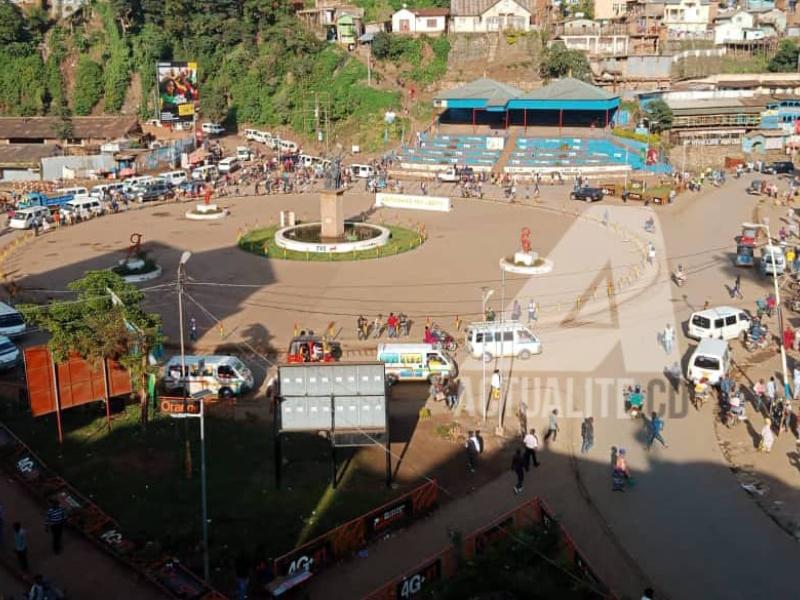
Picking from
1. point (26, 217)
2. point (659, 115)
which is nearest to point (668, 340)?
point (26, 217)

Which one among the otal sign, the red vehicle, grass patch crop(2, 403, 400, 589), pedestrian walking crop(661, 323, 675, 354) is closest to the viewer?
grass patch crop(2, 403, 400, 589)

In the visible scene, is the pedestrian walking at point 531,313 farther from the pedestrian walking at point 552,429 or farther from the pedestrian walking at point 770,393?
the pedestrian walking at point 552,429

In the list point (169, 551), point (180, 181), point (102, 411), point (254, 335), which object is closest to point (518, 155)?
point (180, 181)

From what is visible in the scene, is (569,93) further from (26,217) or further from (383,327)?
(383,327)

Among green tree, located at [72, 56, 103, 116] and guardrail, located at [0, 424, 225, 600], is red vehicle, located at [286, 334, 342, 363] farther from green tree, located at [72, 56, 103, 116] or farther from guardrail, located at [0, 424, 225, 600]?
green tree, located at [72, 56, 103, 116]

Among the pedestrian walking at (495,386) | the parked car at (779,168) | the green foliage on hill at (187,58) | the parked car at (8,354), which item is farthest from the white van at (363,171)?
the pedestrian walking at (495,386)

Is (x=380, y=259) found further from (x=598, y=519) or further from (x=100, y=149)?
(x=100, y=149)

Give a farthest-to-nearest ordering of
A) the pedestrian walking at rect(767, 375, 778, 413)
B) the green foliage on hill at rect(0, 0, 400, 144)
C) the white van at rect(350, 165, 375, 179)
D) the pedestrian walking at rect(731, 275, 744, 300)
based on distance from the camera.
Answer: the green foliage on hill at rect(0, 0, 400, 144)
the white van at rect(350, 165, 375, 179)
the pedestrian walking at rect(731, 275, 744, 300)
the pedestrian walking at rect(767, 375, 778, 413)

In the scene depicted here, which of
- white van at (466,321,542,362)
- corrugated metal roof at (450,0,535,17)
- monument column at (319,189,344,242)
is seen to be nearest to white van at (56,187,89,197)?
monument column at (319,189,344,242)
